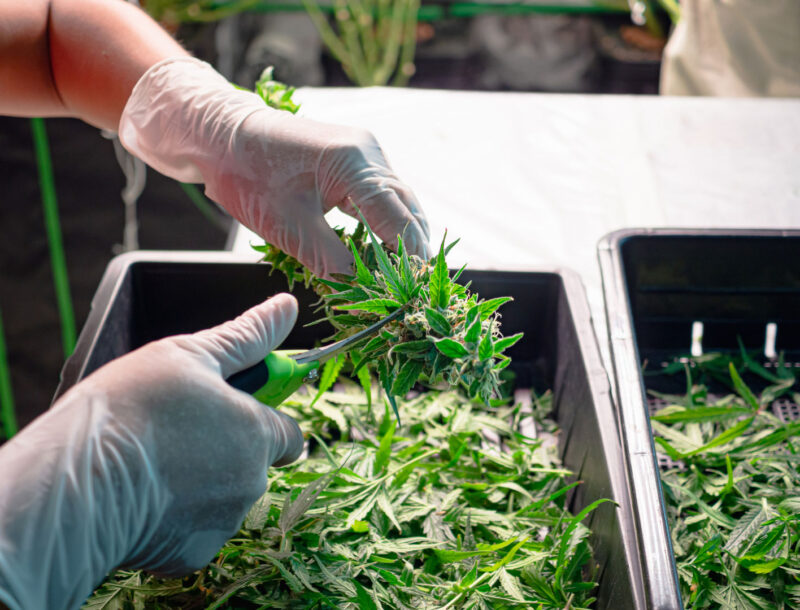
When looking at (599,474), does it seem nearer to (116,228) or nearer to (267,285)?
(267,285)

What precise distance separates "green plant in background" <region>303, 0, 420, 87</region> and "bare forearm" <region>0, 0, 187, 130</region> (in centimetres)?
193

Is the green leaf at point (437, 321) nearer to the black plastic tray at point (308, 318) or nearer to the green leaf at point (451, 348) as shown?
the green leaf at point (451, 348)

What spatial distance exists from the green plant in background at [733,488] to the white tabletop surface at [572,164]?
11.4 inches

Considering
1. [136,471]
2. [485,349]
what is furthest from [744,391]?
[136,471]

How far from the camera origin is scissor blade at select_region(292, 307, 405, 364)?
84 cm

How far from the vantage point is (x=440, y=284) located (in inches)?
31.6

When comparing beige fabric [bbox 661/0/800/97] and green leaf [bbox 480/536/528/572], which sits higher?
beige fabric [bbox 661/0/800/97]

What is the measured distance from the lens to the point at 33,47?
122 cm

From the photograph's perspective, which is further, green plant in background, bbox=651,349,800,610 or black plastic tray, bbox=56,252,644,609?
black plastic tray, bbox=56,252,644,609

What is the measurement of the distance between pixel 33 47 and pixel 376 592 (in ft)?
3.52

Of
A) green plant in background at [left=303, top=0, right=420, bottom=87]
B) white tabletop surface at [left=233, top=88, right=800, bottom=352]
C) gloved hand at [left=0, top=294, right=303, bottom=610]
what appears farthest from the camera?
green plant in background at [left=303, top=0, right=420, bottom=87]

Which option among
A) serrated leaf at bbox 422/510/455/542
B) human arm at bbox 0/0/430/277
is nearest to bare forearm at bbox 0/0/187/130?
human arm at bbox 0/0/430/277

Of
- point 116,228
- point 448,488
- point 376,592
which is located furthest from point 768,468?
point 116,228

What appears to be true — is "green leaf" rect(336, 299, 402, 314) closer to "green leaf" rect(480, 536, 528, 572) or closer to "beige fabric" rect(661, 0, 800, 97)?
"green leaf" rect(480, 536, 528, 572)
